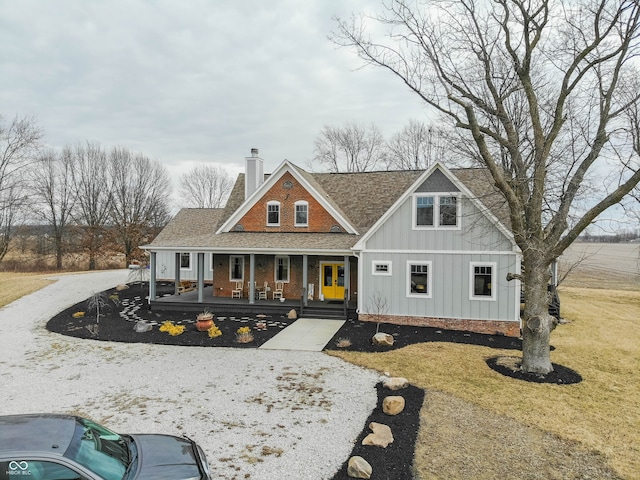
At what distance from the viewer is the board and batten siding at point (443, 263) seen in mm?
15398

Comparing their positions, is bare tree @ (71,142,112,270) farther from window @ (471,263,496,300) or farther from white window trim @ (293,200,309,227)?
window @ (471,263,496,300)

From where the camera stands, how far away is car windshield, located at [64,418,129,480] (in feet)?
13.5

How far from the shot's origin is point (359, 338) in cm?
1420

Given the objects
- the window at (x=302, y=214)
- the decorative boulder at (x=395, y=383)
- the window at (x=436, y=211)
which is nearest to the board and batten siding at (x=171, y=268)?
the window at (x=302, y=214)

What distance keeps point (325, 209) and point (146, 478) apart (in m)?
16.5

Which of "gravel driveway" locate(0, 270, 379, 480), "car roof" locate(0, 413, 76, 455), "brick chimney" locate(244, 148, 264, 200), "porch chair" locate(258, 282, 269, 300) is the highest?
"brick chimney" locate(244, 148, 264, 200)

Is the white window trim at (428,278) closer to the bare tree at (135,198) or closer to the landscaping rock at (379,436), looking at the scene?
the landscaping rock at (379,436)

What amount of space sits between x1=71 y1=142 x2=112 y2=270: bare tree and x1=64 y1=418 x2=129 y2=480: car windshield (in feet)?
140

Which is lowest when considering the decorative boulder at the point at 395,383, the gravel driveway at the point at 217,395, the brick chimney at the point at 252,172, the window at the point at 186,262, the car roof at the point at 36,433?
the gravel driveway at the point at 217,395

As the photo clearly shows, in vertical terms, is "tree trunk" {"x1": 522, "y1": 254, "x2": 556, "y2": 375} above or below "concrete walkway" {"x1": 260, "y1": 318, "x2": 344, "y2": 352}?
above

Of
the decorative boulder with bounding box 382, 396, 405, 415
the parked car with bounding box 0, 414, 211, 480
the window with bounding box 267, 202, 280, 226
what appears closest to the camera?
the parked car with bounding box 0, 414, 211, 480

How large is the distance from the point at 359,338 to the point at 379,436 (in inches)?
284

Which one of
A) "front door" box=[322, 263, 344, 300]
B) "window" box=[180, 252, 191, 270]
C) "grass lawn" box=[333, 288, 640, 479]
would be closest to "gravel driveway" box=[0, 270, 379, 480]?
"grass lawn" box=[333, 288, 640, 479]

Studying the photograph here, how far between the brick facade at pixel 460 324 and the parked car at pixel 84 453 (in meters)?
12.1
